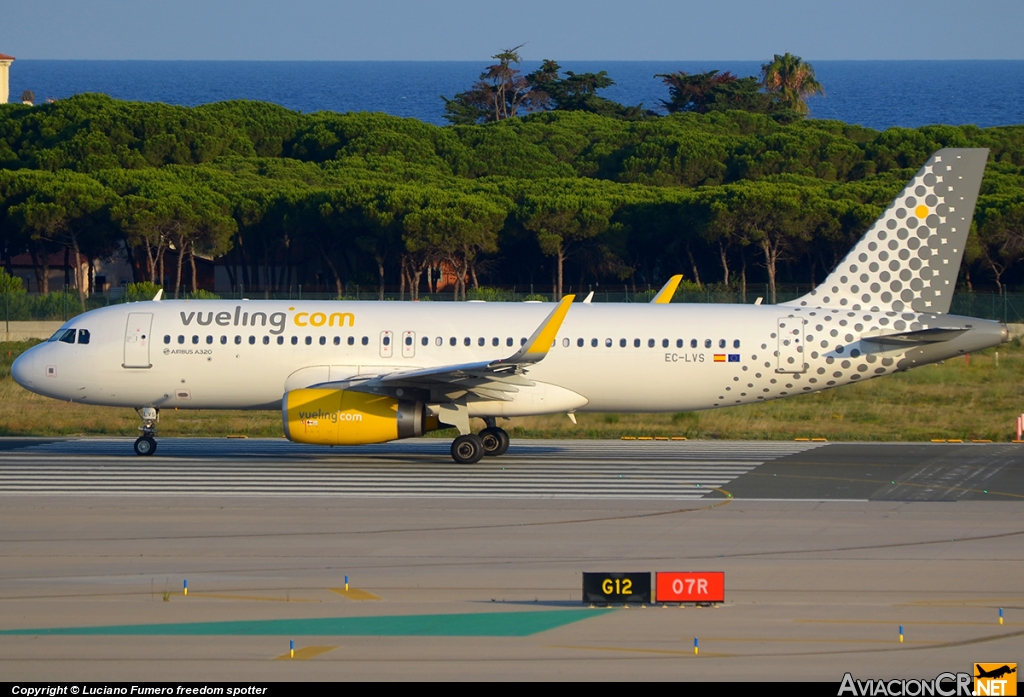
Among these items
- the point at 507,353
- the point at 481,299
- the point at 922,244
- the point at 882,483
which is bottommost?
the point at 882,483

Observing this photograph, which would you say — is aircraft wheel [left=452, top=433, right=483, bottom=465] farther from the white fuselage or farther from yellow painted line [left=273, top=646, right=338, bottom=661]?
yellow painted line [left=273, top=646, right=338, bottom=661]

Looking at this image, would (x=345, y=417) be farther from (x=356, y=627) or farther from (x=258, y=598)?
(x=356, y=627)

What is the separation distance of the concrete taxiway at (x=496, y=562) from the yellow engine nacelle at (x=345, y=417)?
0.80 m

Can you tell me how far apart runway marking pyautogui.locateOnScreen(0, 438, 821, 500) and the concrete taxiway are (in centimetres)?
13

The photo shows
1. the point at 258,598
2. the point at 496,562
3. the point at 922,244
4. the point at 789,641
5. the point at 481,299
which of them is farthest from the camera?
the point at 481,299

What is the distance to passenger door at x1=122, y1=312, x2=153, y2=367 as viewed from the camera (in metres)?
29.1

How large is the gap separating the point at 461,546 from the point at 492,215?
47605mm

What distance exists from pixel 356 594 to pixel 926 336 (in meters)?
16.6

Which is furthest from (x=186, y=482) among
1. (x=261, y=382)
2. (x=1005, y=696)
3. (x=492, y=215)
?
(x=492, y=215)

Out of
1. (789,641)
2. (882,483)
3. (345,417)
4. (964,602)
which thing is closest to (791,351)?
(882,483)

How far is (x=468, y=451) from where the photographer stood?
92.4 ft

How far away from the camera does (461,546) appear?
1908cm

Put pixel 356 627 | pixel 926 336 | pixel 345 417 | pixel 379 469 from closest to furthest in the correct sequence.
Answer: pixel 356 627, pixel 345 417, pixel 379 469, pixel 926 336

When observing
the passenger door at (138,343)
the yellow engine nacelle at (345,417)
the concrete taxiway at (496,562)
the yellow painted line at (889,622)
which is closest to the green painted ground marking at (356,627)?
the concrete taxiway at (496,562)
